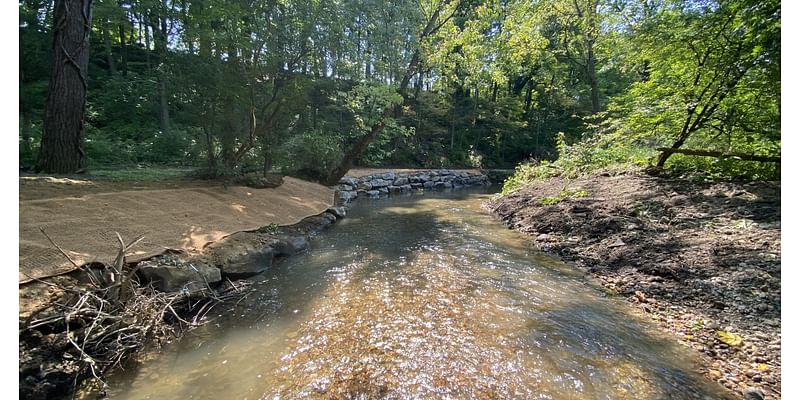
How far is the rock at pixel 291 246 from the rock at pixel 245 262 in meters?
0.26

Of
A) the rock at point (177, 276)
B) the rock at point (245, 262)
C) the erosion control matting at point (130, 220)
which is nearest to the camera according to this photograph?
the erosion control matting at point (130, 220)

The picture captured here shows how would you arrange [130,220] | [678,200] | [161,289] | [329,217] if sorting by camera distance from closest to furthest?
[161,289] < [130,220] < [678,200] < [329,217]

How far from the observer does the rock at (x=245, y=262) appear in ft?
14.8

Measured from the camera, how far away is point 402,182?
1491 centimetres

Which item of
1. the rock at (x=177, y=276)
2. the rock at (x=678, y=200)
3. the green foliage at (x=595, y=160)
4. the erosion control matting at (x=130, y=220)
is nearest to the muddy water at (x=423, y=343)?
the rock at (x=177, y=276)

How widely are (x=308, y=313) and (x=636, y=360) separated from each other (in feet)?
9.94

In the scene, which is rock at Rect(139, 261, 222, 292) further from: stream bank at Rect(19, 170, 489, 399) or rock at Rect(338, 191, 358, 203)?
rock at Rect(338, 191, 358, 203)

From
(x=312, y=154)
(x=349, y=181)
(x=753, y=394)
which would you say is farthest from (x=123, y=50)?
(x=753, y=394)

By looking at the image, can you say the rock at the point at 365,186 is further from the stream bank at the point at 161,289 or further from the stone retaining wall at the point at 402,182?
the stream bank at the point at 161,289

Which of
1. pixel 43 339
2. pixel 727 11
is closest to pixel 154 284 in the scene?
pixel 43 339

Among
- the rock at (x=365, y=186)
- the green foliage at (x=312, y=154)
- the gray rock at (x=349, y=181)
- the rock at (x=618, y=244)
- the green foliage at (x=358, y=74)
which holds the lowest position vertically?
the rock at (x=618, y=244)

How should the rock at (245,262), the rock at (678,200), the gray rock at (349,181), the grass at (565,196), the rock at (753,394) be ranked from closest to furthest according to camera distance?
the rock at (753,394), the rock at (245,262), the rock at (678,200), the grass at (565,196), the gray rock at (349,181)

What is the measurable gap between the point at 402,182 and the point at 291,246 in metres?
9.51

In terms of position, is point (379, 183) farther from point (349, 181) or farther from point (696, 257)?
point (696, 257)
